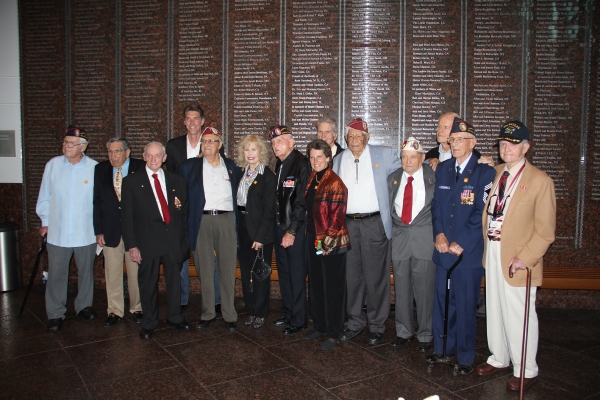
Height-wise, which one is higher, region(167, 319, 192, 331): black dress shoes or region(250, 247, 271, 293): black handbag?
region(250, 247, 271, 293): black handbag

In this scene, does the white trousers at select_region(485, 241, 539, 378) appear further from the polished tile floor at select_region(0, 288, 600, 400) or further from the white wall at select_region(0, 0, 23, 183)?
the white wall at select_region(0, 0, 23, 183)

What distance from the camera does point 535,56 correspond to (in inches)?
240

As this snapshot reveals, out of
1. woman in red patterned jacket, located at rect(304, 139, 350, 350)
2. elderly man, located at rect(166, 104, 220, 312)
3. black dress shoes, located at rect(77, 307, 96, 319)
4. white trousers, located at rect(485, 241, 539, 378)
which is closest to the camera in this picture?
white trousers, located at rect(485, 241, 539, 378)

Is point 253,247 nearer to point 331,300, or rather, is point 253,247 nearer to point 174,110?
point 331,300

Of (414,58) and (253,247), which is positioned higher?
(414,58)

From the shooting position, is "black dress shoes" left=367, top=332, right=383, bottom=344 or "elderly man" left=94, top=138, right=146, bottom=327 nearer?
"black dress shoes" left=367, top=332, right=383, bottom=344

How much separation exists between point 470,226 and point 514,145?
0.74 m

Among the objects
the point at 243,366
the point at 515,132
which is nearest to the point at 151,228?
the point at 243,366

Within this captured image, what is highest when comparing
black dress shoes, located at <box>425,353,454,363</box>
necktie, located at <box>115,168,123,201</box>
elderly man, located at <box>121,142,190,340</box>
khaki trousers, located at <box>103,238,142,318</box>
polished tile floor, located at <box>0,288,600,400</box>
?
necktie, located at <box>115,168,123,201</box>

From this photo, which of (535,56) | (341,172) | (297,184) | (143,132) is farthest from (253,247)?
(535,56)

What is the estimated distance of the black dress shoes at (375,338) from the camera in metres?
4.47

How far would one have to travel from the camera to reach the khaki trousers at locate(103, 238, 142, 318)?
5238mm

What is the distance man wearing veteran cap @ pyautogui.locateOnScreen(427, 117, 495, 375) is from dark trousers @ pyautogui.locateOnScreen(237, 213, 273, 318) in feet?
5.93

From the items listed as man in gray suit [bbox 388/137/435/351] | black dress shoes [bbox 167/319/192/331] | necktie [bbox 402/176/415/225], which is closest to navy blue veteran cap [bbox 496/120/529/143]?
man in gray suit [bbox 388/137/435/351]
